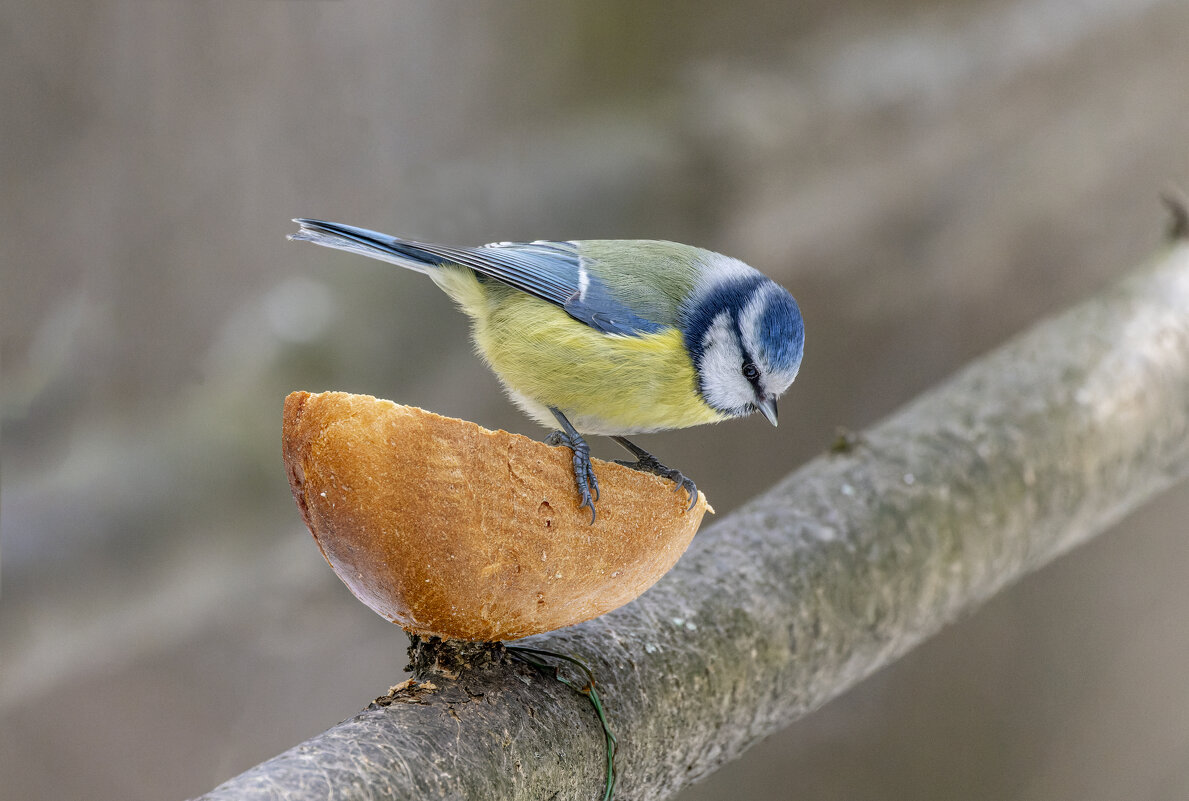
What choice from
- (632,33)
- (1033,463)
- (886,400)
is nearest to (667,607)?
(1033,463)

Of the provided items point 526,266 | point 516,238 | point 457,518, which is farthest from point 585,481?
point 516,238

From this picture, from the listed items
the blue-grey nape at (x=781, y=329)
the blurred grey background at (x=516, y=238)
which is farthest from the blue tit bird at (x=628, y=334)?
the blurred grey background at (x=516, y=238)

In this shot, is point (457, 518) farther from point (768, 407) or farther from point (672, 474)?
point (768, 407)

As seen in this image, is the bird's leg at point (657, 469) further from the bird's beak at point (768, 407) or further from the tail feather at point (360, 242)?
the tail feather at point (360, 242)

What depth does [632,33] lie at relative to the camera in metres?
1.76

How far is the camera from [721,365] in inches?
35.2

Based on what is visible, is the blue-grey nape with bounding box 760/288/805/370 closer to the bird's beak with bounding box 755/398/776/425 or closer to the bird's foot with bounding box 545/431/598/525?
the bird's beak with bounding box 755/398/776/425

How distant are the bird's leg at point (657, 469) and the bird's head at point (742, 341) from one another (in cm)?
8

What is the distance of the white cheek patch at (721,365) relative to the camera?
890mm

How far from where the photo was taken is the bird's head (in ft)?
2.76

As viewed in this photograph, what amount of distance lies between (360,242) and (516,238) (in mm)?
543

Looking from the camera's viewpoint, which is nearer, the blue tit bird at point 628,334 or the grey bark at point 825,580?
the grey bark at point 825,580

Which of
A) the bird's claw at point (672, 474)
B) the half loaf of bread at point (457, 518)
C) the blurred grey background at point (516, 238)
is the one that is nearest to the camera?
the half loaf of bread at point (457, 518)

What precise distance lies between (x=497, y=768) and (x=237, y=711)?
139 centimetres
